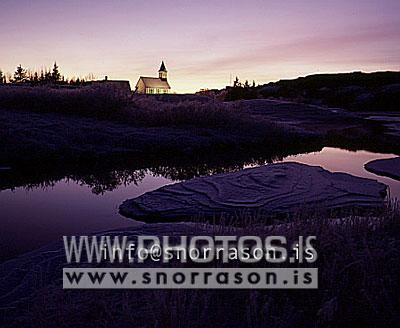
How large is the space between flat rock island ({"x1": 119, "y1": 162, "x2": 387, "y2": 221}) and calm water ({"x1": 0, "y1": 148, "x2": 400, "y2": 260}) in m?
0.35

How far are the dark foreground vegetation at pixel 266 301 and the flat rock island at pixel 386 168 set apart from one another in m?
5.28

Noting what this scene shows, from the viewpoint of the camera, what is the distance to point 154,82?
61656mm

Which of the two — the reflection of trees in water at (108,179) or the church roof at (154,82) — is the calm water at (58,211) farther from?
the church roof at (154,82)

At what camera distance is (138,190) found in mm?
6414

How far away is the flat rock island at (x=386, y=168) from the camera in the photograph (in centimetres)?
770

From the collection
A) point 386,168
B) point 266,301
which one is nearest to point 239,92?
point 386,168

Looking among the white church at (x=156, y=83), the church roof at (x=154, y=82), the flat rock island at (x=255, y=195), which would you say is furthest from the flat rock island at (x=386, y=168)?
the church roof at (x=154, y=82)

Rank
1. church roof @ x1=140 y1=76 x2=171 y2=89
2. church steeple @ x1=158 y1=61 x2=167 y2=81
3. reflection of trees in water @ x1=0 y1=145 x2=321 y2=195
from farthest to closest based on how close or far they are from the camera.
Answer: church steeple @ x1=158 y1=61 x2=167 y2=81, church roof @ x1=140 y1=76 x2=171 y2=89, reflection of trees in water @ x1=0 y1=145 x2=321 y2=195

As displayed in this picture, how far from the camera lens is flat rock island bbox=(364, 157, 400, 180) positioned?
770cm

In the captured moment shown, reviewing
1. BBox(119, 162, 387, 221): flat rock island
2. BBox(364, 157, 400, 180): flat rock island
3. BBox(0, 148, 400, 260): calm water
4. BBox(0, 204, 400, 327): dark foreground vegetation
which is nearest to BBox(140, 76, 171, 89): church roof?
BBox(364, 157, 400, 180): flat rock island

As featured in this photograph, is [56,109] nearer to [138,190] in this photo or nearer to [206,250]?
[138,190]

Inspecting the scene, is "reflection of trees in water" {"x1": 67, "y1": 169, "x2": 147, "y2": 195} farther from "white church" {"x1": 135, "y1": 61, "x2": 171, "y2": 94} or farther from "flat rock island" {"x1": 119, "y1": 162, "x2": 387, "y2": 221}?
"white church" {"x1": 135, "y1": 61, "x2": 171, "y2": 94}

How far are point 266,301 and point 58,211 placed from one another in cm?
342

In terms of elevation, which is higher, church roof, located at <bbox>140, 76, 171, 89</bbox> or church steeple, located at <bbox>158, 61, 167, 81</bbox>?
church steeple, located at <bbox>158, 61, 167, 81</bbox>
